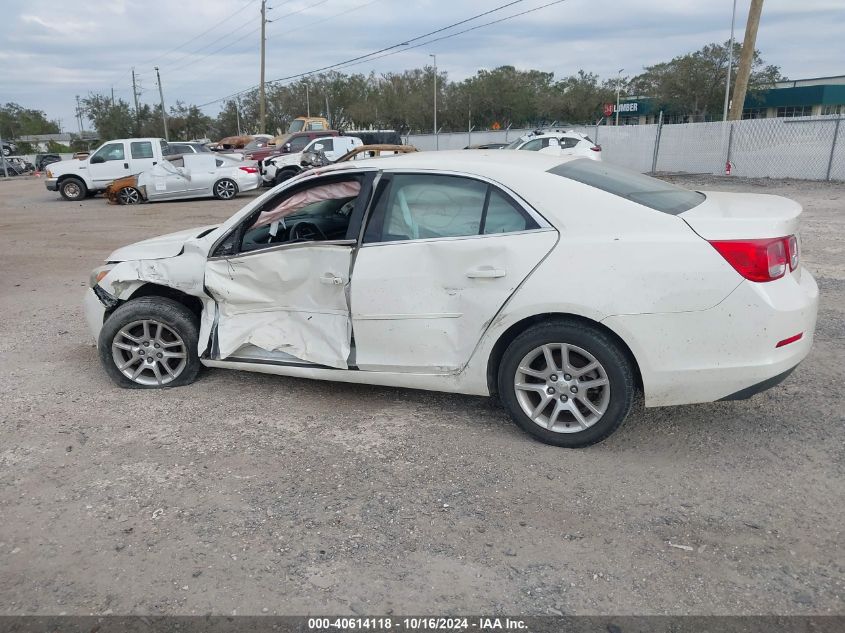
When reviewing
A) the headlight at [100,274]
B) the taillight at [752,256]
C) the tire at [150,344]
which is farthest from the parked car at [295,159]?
the taillight at [752,256]

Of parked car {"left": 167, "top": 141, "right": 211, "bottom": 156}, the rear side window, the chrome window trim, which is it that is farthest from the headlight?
parked car {"left": 167, "top": 141, "right": 211, "bottom": 156}

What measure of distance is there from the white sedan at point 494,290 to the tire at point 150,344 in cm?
1

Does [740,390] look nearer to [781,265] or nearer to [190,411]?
[781,265]

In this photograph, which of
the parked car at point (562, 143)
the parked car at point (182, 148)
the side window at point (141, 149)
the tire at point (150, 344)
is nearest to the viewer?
the tire at point (150, 344)

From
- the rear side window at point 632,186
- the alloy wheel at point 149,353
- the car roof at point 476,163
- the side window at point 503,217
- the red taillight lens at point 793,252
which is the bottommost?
the alloy wheel at point 149,353

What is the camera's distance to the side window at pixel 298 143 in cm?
2378

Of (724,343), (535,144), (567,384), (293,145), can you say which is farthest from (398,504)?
(293,145)

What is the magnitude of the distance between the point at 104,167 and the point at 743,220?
857 inches

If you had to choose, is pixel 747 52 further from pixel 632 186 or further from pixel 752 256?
pixel 752 256

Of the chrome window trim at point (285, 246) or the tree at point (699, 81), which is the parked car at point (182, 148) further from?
the tree at point (699, 81)

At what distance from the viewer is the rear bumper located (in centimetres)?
332

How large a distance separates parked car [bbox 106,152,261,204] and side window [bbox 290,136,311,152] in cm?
474

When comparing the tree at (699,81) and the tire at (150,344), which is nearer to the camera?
the tire at (150,344)

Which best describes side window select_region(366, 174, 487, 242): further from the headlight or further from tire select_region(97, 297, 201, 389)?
the headlight
